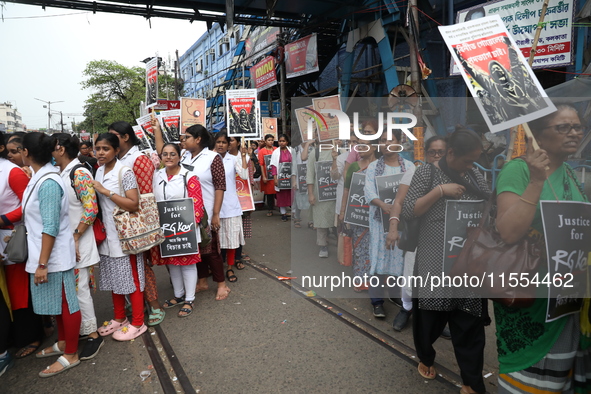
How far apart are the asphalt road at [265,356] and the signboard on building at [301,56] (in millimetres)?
10312

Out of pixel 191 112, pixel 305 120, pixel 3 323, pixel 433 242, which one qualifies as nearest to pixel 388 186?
pixel 433 242

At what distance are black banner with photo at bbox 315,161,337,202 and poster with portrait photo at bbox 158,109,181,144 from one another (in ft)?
7.85

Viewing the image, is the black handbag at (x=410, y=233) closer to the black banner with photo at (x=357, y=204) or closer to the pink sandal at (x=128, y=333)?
the black banner with photo at (x=357, y=204)

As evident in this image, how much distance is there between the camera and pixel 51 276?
2.79 m

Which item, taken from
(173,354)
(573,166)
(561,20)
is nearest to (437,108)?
(573,166)

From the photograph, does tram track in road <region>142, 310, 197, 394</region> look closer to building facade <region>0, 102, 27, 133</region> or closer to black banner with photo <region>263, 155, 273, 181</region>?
black banner with photo <region>263, 155, 273, 181</region>

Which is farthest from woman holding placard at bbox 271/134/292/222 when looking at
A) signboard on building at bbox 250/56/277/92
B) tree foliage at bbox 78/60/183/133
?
tree foliage at bbox 78/60/183/133

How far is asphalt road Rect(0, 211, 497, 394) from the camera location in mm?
2645

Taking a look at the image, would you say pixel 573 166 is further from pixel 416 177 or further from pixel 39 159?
pixel 39 159

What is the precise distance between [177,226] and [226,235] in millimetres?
1091

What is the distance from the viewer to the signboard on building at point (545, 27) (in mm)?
6547

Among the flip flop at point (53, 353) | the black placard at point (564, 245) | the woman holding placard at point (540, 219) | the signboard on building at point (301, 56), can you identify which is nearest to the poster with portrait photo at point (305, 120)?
the woman holding placard at point (540, 219)

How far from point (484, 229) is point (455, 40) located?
3.20 ft

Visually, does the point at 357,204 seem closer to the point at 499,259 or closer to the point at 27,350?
the point at 499,259
